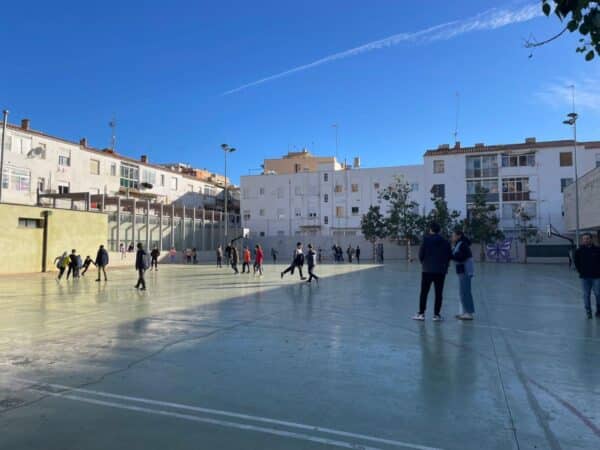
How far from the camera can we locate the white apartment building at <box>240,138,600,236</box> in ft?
161

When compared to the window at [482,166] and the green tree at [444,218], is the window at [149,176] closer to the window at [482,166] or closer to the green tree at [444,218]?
the green tree at [444,218]

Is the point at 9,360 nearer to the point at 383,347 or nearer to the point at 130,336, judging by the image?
the point at 130,336

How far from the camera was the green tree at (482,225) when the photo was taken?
141 feet

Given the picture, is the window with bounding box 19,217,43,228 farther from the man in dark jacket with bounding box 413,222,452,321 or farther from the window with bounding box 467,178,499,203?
the window with bounding box 467,178,499,203

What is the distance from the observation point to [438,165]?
53281 millimetres

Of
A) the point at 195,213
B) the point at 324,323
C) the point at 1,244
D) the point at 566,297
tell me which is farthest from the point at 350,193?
the point at 324,323

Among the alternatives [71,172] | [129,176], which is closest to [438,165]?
[129,176]

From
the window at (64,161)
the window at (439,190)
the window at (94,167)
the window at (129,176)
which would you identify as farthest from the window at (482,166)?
the window at (64,161)

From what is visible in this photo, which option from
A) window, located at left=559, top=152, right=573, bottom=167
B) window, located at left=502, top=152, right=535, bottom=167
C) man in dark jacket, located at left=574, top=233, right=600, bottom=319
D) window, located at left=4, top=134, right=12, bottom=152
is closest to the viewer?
man in dark jacket, located at left=574, top=233, right=600, bottom=319

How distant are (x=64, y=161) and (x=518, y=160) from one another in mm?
46169

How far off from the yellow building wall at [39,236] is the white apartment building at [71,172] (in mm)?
10539

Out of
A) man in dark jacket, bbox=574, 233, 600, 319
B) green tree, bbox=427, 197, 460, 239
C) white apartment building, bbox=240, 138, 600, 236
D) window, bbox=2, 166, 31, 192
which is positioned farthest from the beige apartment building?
man in dark jacket, bbox=574, 233, 600, 319

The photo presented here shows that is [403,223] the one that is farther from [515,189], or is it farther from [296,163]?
[296,163]

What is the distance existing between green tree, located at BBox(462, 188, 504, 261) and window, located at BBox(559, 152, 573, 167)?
1130 cm
